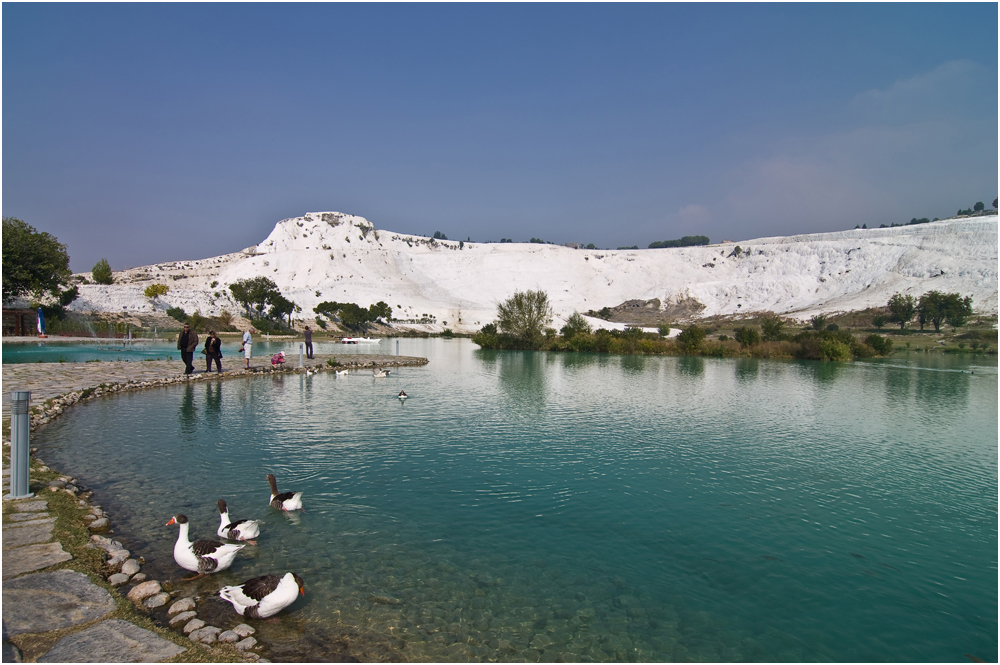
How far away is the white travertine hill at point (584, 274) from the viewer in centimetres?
8244

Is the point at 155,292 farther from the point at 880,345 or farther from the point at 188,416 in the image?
the point at 880,345

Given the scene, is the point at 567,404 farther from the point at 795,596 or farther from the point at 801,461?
the point at 795,596

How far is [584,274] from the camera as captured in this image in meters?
124

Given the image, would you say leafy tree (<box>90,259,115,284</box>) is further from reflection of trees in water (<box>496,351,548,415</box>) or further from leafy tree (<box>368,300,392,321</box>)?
reflection of trees in water (<box>496,351,548,415</box>)

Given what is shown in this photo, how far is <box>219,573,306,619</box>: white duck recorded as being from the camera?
4.90 meters

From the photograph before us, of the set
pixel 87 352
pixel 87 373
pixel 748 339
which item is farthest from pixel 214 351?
pixel 748 339

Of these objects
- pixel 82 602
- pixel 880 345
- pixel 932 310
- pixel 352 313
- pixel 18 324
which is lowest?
pixel 82 602

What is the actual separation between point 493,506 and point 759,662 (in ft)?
13.6

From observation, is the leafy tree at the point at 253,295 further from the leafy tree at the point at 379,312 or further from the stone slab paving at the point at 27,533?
the stone slab paving at the point at 27,533

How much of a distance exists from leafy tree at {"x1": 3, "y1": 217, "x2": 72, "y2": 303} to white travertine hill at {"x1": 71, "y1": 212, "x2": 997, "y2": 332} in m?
15.6

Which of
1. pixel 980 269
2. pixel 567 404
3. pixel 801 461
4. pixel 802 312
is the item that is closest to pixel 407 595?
pixel 801 461

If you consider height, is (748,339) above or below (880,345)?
above

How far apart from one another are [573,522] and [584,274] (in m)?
119

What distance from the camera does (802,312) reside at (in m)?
85.6
